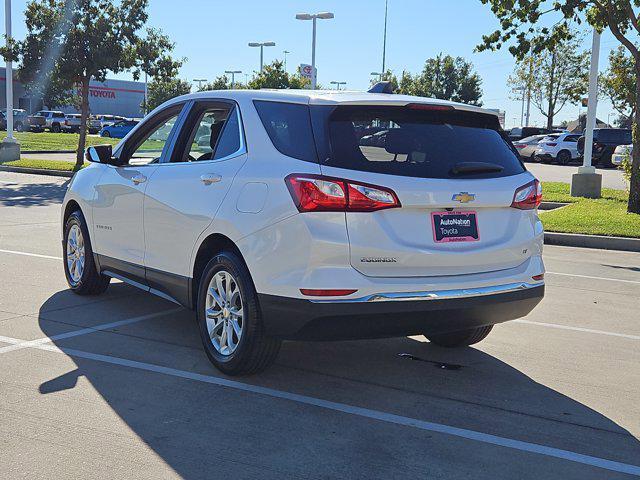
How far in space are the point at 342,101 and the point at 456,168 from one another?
2.57 feet

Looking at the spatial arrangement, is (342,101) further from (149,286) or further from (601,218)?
(601,218)

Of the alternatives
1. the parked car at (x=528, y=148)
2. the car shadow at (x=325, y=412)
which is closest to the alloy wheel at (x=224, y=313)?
the car shadow at (x=325, y=412)

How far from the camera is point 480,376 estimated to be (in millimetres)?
5238

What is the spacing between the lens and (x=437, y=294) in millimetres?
4539

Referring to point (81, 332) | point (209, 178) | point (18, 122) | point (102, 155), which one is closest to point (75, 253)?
point (102, 155)

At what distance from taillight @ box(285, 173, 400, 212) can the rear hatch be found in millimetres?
32

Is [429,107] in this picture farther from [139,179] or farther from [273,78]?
[273,78]

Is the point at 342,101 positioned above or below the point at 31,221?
above

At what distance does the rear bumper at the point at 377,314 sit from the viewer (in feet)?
14.3

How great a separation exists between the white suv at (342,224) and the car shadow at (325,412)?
0.40 m

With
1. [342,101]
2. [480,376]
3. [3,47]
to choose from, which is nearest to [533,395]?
[480,376]

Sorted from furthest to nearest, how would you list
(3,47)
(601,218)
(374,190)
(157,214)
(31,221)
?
1. (3,47)
2. (601,218)
3. (31,221)
4. (157,214)
5. (374,190)

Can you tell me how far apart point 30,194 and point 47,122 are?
162 feet

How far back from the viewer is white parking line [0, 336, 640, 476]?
12.8 ft
